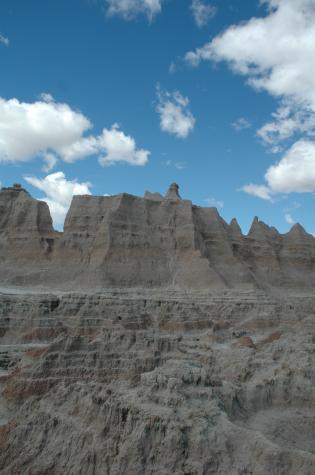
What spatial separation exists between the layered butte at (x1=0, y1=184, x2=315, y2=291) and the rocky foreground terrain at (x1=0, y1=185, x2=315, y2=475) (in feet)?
0.61

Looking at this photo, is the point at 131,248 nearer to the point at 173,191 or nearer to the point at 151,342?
the point at 173,191

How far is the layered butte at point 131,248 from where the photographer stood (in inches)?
2255

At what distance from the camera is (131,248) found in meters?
60.5

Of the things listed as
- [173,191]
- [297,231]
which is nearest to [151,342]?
[173,191]

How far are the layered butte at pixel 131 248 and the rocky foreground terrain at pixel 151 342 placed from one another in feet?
0.61

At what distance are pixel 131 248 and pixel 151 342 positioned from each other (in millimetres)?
36326

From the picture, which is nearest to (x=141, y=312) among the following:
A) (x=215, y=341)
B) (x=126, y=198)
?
(x=215, y=341)

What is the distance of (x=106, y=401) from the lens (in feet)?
50.9

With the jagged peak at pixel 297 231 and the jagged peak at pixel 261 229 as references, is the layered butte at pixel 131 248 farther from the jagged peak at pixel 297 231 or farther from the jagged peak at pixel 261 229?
the jagged peak at pixel 297 231

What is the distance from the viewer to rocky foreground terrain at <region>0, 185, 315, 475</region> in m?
14.0

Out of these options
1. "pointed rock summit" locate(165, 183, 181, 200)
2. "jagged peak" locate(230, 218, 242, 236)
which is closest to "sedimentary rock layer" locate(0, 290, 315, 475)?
"jagged peak" locate(230, 218, 242, 236)

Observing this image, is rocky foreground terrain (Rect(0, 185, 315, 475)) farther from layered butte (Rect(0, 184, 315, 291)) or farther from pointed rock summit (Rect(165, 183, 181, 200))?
pointed rock summit (Rect(165, 183, 181, 200))

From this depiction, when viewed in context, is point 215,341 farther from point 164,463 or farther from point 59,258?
point 59,258

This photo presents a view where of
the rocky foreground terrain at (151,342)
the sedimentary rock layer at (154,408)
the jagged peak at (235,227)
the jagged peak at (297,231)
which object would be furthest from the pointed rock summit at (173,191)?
the sedimentary rock layer at (154,408)
